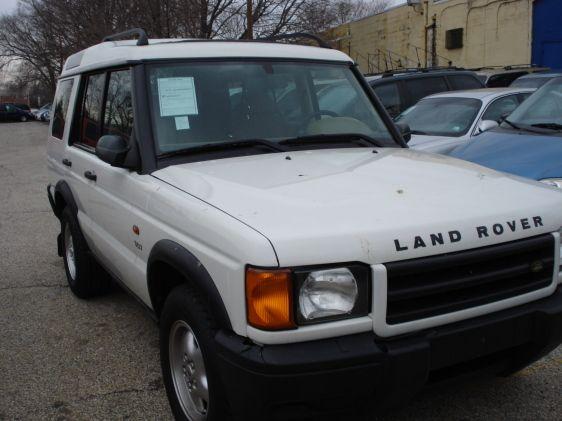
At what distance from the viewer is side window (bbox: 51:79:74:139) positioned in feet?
16.5

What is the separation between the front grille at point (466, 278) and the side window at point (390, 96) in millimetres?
7703

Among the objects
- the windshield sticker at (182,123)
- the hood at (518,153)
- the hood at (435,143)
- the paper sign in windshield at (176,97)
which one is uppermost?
the paper sign in windshield at (176,97)

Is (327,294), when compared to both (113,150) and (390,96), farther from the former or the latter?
(390,96)

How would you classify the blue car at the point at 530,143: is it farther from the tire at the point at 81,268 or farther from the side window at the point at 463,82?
the side window at the point at 463,82

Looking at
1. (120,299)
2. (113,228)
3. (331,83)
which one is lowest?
(120,299)

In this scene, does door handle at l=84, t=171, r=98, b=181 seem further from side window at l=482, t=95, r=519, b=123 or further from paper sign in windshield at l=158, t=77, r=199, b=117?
side window at l=482, t=95, r=519, b=123

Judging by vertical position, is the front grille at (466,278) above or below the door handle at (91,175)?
below

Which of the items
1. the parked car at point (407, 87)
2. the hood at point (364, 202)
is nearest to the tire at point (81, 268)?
the hood at point (364, 202)

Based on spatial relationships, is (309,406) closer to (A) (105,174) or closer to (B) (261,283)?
(B) (261,283)

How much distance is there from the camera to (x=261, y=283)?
7.16ft

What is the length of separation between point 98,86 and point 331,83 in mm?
1644

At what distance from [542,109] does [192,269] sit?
430 cm

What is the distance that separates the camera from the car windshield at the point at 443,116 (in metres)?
7.61

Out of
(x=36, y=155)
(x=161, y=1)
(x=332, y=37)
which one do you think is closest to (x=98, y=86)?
(x=36, y=155)
